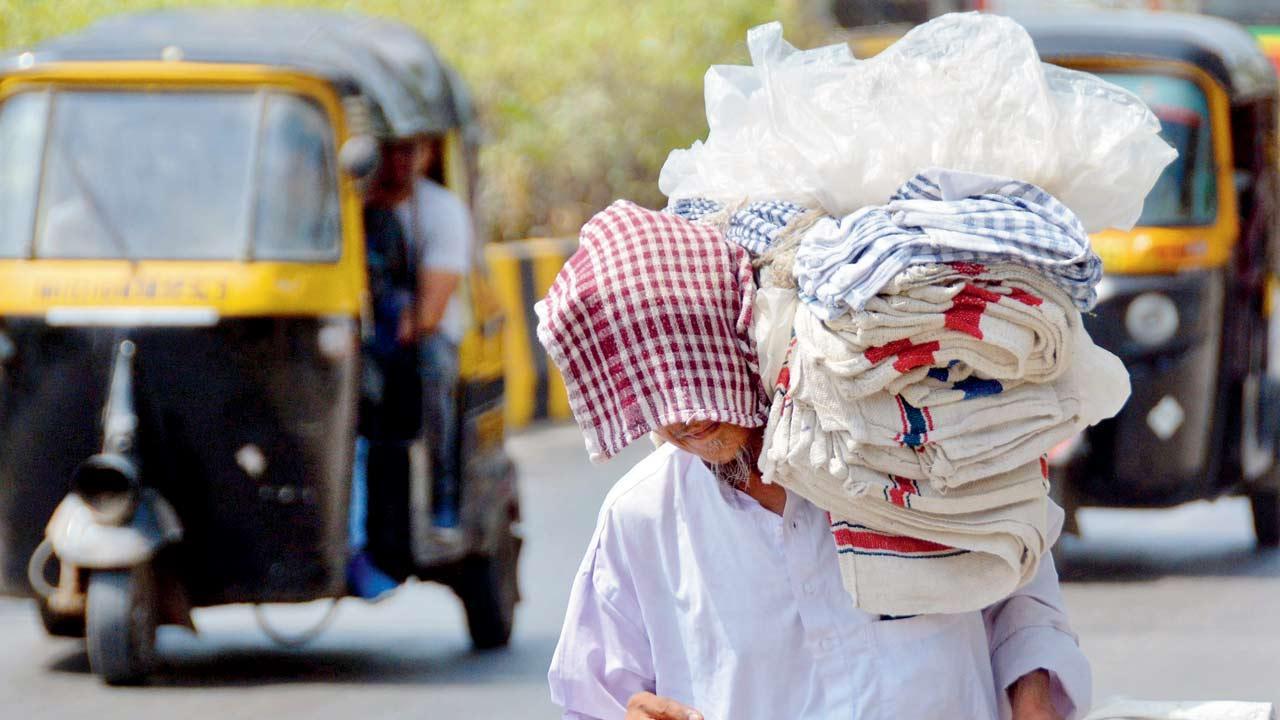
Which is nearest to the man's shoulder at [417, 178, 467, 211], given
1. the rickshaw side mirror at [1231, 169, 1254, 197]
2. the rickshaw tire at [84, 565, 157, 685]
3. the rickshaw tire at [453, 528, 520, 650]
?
the rickshaw tire at [453, 528, 520, 650]

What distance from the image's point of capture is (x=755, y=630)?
264 centimetres

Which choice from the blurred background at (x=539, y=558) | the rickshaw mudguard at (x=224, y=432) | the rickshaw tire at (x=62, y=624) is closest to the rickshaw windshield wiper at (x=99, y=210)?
the rickshaw mudguard at (x=224, y=432)

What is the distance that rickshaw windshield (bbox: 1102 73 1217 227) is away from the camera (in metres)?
9.39

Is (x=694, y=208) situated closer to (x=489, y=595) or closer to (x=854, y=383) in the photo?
(x=854, y=383)

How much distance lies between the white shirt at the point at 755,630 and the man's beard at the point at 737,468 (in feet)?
0.05

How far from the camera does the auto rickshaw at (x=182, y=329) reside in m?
7.17

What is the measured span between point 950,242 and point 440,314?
540cm

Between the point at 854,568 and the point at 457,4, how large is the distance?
61.4 feet

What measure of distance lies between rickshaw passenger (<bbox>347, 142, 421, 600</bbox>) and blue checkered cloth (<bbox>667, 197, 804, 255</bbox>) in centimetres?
495

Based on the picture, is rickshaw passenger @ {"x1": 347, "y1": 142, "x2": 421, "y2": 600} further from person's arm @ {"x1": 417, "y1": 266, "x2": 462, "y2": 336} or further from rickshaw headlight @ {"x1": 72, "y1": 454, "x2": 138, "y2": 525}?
rickshaw headlight @ {"x1": 72, "y1": 454, "x2": 138, "y2": 525}

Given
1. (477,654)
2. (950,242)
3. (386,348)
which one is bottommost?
(477,654)

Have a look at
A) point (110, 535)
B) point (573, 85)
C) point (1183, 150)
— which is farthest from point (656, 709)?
point (573, 85)

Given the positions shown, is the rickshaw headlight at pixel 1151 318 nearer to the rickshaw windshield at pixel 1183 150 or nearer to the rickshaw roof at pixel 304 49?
the rickshaw windshield at pixel 1183 150

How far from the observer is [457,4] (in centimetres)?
2075
